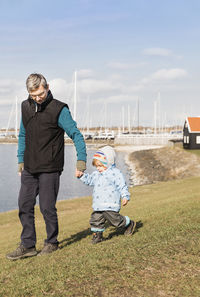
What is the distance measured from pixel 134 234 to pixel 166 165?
46.7 meters

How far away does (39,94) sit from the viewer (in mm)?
5227

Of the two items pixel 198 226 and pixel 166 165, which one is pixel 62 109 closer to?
pixel 198 226

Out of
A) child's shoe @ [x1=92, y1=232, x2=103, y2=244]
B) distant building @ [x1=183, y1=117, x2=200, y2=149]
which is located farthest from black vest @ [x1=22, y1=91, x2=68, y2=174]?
distant building @ [x1=183, y1=117, x2=200, y2=149]

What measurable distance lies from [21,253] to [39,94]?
2502 millimetres

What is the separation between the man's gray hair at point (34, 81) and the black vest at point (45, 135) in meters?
0.27

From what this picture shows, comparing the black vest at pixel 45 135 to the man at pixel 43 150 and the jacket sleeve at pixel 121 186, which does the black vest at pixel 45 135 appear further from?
the jacket sleeve at pixel 121 186

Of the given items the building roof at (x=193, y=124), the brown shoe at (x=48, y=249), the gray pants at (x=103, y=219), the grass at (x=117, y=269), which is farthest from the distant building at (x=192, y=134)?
the brown shoe at (x=48, y=249)

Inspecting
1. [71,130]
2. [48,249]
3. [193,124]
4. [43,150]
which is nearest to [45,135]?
[43,150]

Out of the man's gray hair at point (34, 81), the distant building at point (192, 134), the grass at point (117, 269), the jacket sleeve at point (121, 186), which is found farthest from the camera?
the distant building at point (192, 134)

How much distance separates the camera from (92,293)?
12.7ft

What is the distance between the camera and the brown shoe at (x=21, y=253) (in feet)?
18.6

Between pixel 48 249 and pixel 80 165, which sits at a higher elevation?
pixel 80 165

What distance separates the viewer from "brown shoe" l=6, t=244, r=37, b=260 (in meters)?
5.66

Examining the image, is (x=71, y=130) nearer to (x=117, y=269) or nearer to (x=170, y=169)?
(x=117, y=269)
